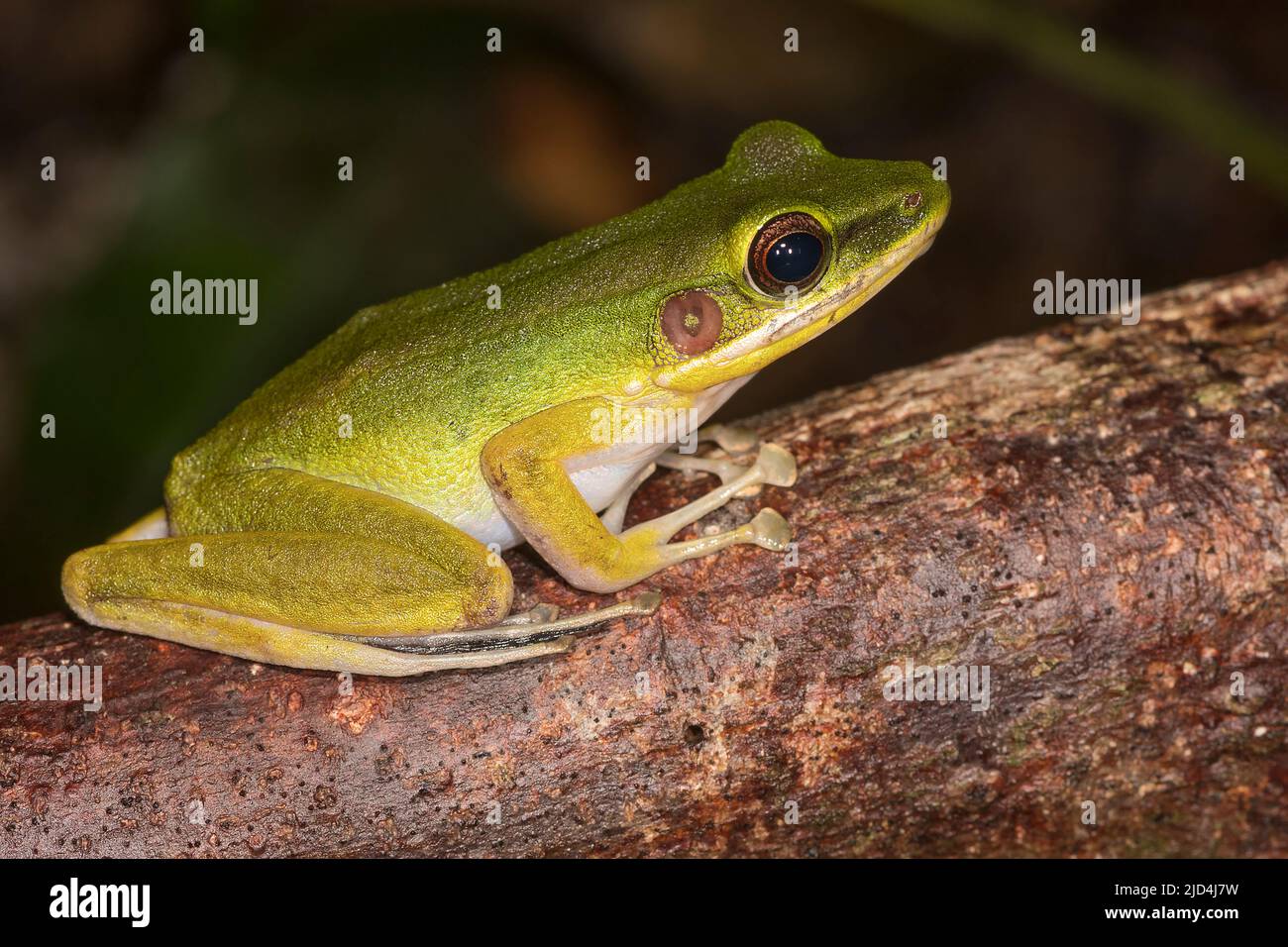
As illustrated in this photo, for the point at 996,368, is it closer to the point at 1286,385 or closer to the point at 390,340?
the point at 1286,385

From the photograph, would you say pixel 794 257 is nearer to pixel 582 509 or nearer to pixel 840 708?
pixel 582 509

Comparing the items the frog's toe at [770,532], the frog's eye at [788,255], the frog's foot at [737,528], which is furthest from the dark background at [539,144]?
the frog's toe at [770,532]

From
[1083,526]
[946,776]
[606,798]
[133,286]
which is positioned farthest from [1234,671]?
[133,286]

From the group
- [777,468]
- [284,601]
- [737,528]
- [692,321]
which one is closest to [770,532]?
[737,528]

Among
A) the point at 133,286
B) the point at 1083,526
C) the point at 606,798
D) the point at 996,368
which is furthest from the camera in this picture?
the point at 133,286

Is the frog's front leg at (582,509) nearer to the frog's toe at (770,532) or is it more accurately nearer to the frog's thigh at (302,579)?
the frog's toe at (770,532)
